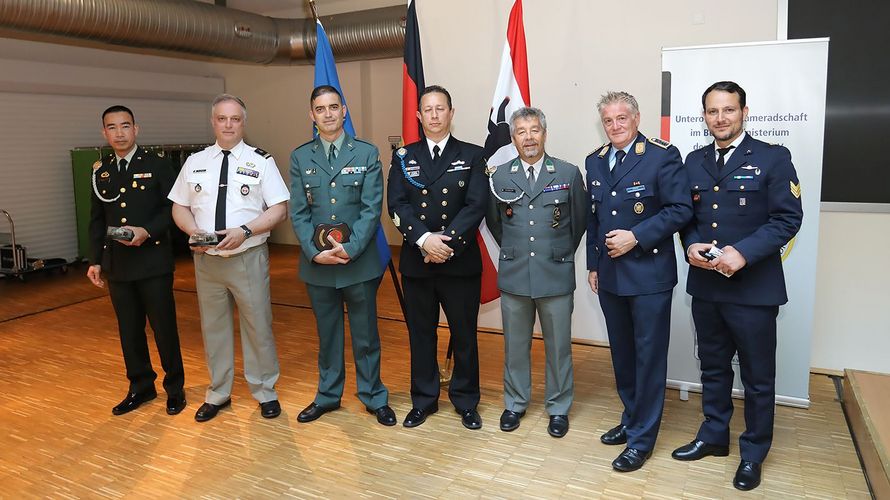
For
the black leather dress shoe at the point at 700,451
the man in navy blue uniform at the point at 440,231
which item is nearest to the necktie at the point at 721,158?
the man in navy blue uniform at the point at 440,231

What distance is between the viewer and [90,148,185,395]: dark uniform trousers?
3545 mm

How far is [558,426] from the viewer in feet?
10.7

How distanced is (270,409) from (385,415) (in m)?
0.66

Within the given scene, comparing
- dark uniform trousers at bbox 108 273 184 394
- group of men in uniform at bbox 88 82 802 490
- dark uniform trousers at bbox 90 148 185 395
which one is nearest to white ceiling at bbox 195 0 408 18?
dark uniform trousers at bbox 90 148 185 395

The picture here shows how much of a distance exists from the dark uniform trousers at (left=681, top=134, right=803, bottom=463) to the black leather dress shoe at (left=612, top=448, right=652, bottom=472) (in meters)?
0.42

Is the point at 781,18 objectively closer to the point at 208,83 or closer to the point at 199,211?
the point at 199,211

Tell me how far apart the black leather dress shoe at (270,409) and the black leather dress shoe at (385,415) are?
566 mm

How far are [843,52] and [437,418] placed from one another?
3.20m

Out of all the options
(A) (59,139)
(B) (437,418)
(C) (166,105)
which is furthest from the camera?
(C) (166,105)

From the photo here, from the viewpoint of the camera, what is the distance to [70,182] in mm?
8930

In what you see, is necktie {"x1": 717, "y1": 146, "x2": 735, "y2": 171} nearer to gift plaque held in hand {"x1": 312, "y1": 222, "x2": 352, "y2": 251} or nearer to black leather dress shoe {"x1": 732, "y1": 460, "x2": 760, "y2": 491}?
black leather dress shoe {"x1": 732, "y1": 460, "x2": 760, "y2": 491}

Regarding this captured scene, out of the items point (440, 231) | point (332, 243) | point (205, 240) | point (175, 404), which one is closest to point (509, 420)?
point (440, 231)

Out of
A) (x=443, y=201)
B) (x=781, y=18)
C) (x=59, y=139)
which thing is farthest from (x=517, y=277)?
(x=59, y=139)

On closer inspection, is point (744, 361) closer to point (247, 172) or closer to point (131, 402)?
point (247, 172)
